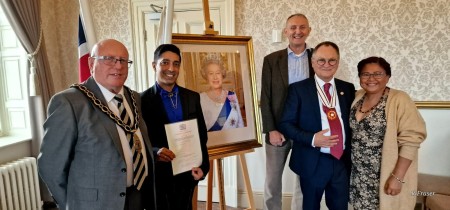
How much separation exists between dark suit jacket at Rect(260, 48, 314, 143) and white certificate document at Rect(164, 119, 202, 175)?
0.64 m

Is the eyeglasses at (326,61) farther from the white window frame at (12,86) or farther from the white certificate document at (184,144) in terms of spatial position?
the white window frame at (12,86)

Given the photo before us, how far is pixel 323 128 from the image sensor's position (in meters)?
1.73

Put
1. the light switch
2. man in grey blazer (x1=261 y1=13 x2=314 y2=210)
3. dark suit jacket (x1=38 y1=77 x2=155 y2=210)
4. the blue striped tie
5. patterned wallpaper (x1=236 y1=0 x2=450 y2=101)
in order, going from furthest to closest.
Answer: the light switch
patterned wallpaper (x1=236 y1=0 x2=450 y2=101)
man in grey blazer (x1=261 y1=13 x2=314 y2=210)
the blue striped tie
dark suit jacket (x1=38 y1=77 x2=155 y2=210)

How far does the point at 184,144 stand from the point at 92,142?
A: 20.4 inches

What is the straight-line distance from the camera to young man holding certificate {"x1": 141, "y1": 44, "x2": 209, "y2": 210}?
153 centimetres

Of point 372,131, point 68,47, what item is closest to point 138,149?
point 372,131

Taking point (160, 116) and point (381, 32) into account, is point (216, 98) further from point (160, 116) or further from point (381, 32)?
point (381, 32)

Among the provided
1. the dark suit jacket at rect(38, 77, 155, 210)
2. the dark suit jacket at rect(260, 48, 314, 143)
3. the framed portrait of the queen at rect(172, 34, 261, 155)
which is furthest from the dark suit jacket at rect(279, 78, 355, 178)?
the dark suit jacket at rect(38, 77, 155, 210)

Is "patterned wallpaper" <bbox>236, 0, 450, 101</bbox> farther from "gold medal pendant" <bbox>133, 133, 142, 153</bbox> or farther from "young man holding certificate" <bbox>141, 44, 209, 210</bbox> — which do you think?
"gold medal pendant" <bbox>133, 133, 142, 153</bbox>

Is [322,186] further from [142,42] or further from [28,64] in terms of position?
[28,64]

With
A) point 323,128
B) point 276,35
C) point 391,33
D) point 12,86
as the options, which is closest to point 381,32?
point 391,33

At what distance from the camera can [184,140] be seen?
1.58 m

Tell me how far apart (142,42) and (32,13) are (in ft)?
3.25

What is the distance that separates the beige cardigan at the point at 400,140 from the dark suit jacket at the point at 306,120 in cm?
20
